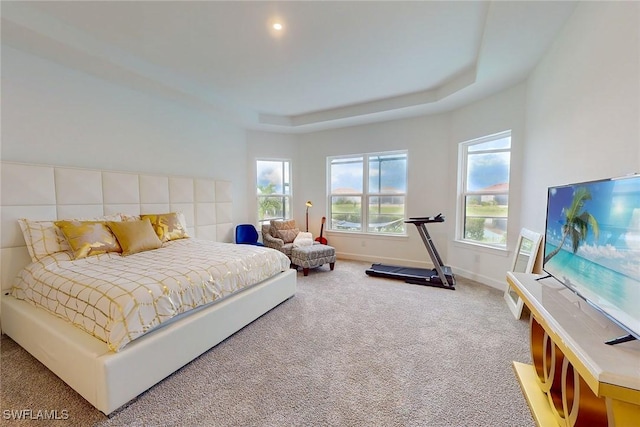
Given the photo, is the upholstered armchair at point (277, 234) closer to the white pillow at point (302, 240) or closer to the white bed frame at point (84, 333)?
the white pillow at point (302, 240)

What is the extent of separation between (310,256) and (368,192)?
187cm

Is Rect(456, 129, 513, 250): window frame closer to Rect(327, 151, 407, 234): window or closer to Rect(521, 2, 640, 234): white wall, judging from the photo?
Rect(521, 2, 640, 234): white wall

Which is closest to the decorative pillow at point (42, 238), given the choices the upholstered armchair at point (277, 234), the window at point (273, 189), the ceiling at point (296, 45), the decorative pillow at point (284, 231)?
the ceiling at point (296, 45)

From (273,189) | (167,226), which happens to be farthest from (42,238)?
(273,189)

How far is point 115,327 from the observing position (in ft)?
4.92

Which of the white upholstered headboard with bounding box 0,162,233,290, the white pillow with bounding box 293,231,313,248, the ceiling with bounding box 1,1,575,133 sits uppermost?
the ceiling with bounding box 1,1,575,133

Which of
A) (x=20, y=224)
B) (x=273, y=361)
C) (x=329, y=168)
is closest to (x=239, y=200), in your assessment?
(x=329, y=168)

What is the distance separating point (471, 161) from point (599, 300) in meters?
3.27

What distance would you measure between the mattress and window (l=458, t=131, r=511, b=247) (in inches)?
128

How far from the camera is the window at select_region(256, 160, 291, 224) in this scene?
535 centimetres

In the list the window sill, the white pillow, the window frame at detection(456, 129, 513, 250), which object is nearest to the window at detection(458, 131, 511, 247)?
the window frame at detection(456, 129, 513, 250)

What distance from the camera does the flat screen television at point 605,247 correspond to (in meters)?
1.02

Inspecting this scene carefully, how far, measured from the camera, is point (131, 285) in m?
1.71

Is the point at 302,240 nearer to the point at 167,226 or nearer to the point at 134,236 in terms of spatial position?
the point at 167,226
